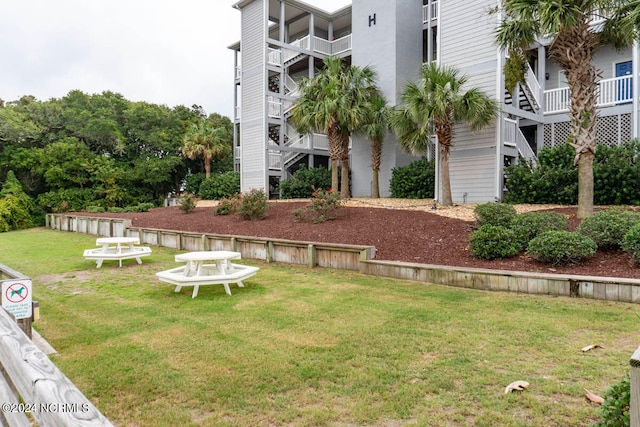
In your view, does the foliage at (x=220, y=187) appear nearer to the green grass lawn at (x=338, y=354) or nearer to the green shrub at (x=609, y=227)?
the green grass lawn at (x=338, y=354)

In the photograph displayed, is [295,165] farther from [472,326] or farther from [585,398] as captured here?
[585,398]

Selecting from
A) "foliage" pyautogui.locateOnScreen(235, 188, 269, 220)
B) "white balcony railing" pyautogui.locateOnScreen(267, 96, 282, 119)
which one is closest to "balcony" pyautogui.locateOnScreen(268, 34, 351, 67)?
"white balcony railing" pyautogui.locateOnScreen(267, 96, 282, 119)

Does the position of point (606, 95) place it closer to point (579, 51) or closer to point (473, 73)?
point (473, 73)

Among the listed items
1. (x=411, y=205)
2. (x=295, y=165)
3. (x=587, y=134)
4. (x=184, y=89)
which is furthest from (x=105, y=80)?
(x=587, y=134)

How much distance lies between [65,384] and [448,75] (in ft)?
43.8

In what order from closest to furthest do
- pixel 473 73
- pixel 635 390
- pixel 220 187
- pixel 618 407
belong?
pixel 635 390 → pixel 618 407 → pixel 473 73 → pixel 220 187

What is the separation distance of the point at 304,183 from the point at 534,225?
13.9 meters

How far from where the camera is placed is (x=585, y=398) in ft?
9.20

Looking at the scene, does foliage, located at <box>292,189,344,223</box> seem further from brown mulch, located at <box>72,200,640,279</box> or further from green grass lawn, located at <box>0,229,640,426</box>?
green grass lawn, located at <box>0,229,640,426</box>

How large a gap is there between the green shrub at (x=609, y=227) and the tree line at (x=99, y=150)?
24230 mm

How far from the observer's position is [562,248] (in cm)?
649

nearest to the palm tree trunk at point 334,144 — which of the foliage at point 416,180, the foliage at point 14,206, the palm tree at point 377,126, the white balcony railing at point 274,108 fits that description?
the palm tree at point 377,126

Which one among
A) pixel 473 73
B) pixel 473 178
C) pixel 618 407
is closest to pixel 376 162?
pixel 473 178

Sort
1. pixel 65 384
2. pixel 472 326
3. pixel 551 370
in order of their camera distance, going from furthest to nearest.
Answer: pixel 472 326, pixel 551 370, pixel 65 384
